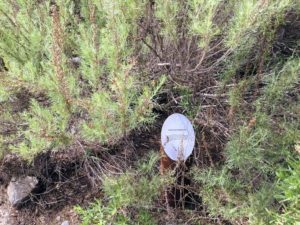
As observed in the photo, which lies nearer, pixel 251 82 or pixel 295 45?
pixel 251 82

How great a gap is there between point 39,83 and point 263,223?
1257mm

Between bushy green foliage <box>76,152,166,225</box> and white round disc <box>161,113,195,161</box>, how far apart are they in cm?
14

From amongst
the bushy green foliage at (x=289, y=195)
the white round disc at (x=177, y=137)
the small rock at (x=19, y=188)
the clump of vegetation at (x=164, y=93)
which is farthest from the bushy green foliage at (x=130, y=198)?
the bushy green foliage at (x=289, y=195)

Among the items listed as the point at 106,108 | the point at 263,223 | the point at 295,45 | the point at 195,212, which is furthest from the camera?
the point at 295,45

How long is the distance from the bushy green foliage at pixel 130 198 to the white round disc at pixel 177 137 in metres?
0.14

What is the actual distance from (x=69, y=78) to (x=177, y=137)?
2.02ft

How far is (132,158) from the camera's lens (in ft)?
7.70

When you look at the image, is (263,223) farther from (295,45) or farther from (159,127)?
(295,45)

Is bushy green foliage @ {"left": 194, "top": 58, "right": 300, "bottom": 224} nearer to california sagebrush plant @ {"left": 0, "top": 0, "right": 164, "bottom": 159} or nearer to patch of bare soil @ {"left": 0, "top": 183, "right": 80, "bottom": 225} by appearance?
california sagebrush plant @ {"left": 0, "top": 0, "right": 164, "bottom": 159}

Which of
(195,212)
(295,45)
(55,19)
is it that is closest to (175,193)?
(195,212)

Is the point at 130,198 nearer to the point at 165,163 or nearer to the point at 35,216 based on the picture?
the point at 165,163

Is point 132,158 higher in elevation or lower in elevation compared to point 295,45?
lower

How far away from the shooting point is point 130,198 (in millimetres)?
1909

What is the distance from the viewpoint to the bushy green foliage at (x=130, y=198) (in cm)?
193
